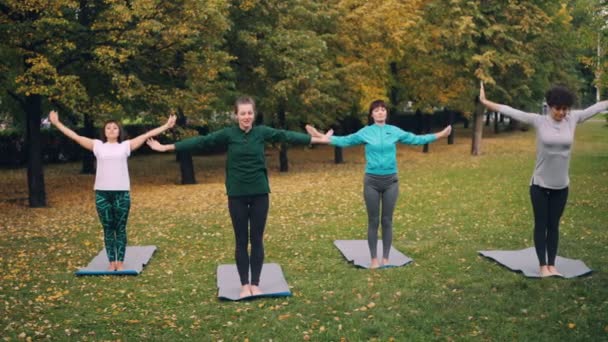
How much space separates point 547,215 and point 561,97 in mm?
1593

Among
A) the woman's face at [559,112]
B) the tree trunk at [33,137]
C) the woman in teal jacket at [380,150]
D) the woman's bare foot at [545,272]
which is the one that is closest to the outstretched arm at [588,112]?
the woman's face at [559,112]

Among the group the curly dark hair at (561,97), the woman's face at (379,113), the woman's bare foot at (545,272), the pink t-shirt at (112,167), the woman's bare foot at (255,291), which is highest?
the curly dark hair at (561,97)

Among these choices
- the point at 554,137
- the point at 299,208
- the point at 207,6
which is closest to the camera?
the point at 554,137

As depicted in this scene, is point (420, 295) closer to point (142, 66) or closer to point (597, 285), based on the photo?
point (597, 285)

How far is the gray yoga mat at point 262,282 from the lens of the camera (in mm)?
8242

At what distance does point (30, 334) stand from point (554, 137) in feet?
22.3

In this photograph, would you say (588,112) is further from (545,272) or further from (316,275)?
(316,275)

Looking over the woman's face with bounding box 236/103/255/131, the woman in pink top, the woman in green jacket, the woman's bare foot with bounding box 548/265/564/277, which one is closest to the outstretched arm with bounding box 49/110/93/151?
the woman in pink top

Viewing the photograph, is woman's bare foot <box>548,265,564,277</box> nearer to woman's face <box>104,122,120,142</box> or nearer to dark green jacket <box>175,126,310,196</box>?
dark green jacket <box>175,126,310,196</box>

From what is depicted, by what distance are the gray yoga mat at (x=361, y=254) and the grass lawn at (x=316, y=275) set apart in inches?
8.7

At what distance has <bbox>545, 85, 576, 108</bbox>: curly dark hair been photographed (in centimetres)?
861

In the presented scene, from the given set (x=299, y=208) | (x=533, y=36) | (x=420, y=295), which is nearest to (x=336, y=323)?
(x=420, y=295)

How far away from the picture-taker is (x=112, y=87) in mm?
18922

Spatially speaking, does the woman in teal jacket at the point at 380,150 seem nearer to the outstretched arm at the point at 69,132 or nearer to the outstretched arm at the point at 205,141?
the outstretched arm at the point at 205,141
